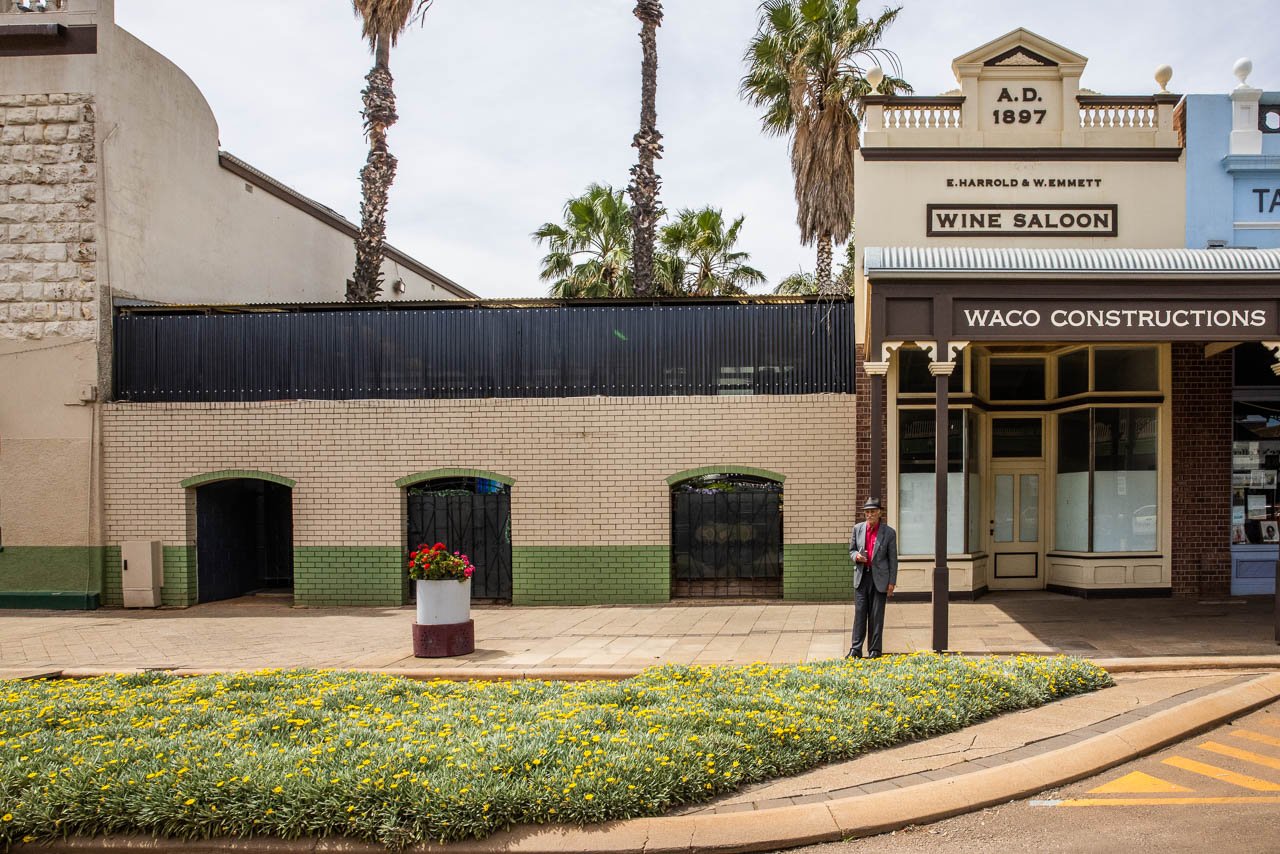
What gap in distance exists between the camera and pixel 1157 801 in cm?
574

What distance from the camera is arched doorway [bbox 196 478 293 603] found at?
15469mm

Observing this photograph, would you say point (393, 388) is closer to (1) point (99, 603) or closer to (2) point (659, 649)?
(1) point (99, 603)

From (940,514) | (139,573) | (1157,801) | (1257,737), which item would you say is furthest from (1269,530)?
(139,573)

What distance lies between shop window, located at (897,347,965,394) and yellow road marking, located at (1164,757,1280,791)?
7683mm

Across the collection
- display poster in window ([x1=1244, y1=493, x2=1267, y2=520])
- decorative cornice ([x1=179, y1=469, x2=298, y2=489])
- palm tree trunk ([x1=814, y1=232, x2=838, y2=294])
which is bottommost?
display poster in window ([x1=1244, y1=493, x2=1267, y2=520])

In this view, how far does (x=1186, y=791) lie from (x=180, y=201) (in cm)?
1667

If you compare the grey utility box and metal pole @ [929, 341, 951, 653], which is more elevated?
metal pole @ [929, 341, 951, 653]

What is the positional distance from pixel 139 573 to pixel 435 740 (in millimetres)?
10780

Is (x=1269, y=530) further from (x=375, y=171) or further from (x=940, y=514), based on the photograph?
(x=375, y=171)

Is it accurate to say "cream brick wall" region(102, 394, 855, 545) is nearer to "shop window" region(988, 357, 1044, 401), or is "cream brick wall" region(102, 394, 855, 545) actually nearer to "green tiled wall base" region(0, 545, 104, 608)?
"green tiled wall base" region(0, 545, 104, 608)

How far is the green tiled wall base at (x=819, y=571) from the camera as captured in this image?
1415cm

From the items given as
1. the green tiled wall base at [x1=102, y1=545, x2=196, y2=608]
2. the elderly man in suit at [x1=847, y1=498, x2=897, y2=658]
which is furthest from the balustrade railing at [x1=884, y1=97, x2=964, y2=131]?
the green tiled wall base at [x1=102, y1=545, x2=196, y2=608]

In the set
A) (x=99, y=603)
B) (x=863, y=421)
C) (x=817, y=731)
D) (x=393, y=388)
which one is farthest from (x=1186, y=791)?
(x=99, y=603)

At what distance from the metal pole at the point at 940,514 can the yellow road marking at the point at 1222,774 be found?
325 centimetres
